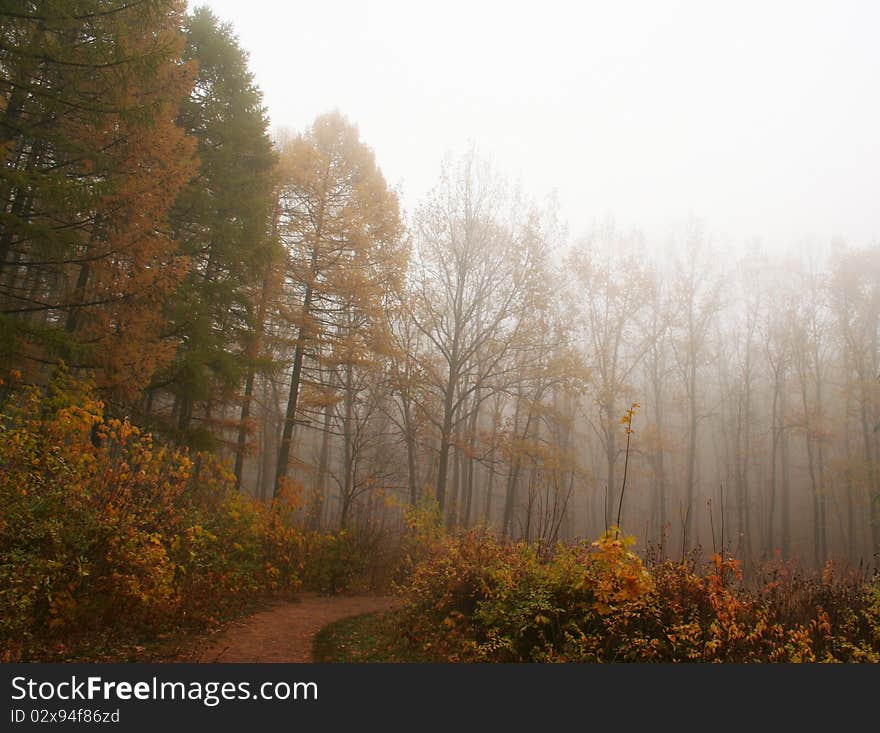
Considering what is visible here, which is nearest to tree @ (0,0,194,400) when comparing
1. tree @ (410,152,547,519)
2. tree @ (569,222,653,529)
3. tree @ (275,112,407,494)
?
tree @ (275,112,407,494)

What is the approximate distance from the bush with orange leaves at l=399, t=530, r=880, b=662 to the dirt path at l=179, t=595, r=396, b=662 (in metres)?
1.52

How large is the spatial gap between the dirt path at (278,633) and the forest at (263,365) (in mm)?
419

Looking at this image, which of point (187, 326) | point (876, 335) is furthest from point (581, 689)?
point (876, 335)

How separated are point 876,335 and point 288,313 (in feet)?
90.6

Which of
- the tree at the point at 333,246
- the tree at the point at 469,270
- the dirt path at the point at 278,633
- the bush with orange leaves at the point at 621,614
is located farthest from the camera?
the tree at the point at 469,270

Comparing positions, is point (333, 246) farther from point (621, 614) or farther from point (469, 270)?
point (621, 614)

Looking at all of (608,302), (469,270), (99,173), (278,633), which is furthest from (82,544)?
(608,302)

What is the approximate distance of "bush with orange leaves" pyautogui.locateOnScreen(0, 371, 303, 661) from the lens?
4.94 metres

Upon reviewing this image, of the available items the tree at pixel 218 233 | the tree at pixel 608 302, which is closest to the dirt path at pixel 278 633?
the tree at pixel 218 233

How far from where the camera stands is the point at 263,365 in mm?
11883

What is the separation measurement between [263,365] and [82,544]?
21.8 ft

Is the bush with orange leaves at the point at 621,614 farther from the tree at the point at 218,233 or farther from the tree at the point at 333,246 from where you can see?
the tree at the point at 333,246

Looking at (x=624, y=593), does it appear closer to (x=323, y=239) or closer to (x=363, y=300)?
(x=363, y=300)

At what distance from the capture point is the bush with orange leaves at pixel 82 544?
4.94 metres
